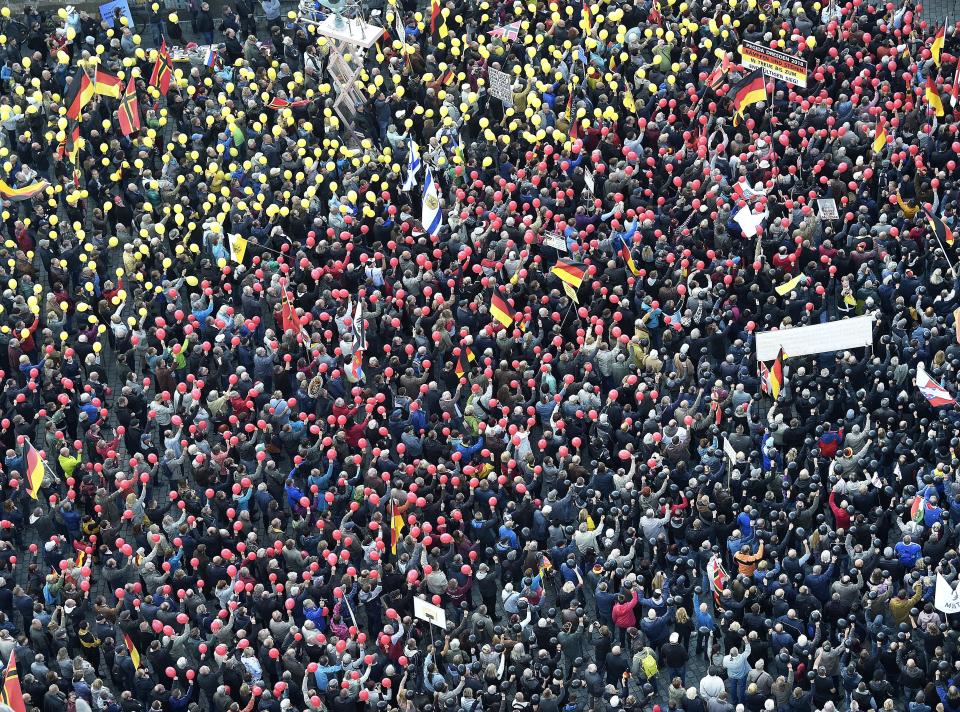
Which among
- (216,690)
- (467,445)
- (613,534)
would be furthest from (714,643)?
(216,690)

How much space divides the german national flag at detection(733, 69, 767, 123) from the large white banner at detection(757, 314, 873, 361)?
8178 mm

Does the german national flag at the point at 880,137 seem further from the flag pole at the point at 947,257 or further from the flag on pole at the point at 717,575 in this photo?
the flag on pole at the point at 717,575

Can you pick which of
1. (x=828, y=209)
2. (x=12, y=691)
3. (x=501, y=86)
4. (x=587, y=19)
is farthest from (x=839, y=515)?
(x=587, y=19)

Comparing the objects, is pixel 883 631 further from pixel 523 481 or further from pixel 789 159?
pixel 789 159

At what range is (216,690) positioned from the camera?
150 ft

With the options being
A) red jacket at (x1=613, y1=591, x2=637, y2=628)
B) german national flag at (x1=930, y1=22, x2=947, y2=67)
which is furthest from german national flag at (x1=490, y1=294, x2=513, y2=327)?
german national flag at (x1=930, y1=22, x2=947, y2=67)

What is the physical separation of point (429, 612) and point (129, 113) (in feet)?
60.2

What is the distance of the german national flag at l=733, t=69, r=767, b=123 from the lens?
186 feet

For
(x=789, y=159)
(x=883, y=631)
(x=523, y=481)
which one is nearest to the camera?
(x=883, y=631)

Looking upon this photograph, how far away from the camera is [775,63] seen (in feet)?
188

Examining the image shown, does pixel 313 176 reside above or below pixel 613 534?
above

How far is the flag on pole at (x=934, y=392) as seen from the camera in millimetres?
49031

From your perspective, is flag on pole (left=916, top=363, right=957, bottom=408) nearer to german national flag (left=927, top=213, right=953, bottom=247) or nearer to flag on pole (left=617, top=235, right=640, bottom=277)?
german national flag (left=927, top=213, right=953, bottom=247)

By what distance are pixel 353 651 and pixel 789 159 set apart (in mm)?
17996
